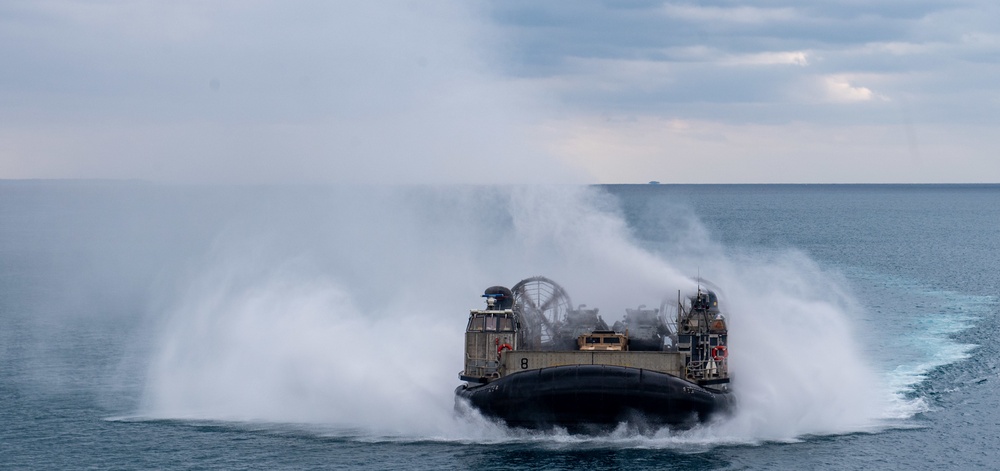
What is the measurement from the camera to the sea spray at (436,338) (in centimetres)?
5734

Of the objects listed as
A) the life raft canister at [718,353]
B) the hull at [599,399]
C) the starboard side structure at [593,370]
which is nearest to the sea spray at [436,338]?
the hull at [599,399]

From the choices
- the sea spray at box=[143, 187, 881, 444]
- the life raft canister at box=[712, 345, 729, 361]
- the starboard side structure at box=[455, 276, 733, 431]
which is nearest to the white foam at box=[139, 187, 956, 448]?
the sea spray at box=[143, 187, 881, 444]

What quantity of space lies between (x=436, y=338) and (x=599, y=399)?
20.1 metres

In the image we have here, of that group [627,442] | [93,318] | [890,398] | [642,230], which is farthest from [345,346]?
[642,230]

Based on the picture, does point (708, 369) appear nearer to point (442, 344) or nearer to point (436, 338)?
point (442, 344)

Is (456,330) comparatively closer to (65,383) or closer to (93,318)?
(65,383)

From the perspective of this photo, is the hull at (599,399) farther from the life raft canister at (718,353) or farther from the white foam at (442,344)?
the life raft canister at (718,353)

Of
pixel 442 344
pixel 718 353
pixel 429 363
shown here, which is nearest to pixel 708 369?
pixel 718 353

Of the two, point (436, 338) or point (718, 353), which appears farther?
point (436, 338)

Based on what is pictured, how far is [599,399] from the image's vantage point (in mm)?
51531

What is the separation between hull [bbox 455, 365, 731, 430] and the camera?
169ft

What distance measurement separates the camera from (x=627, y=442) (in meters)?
51.9

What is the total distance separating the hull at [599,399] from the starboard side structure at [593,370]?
0.04 m

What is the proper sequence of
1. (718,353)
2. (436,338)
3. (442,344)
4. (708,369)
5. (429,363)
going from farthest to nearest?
1. (436,338)
2. (442,344)
3. (429,363)
4. (718,353)
5. (708,369)
